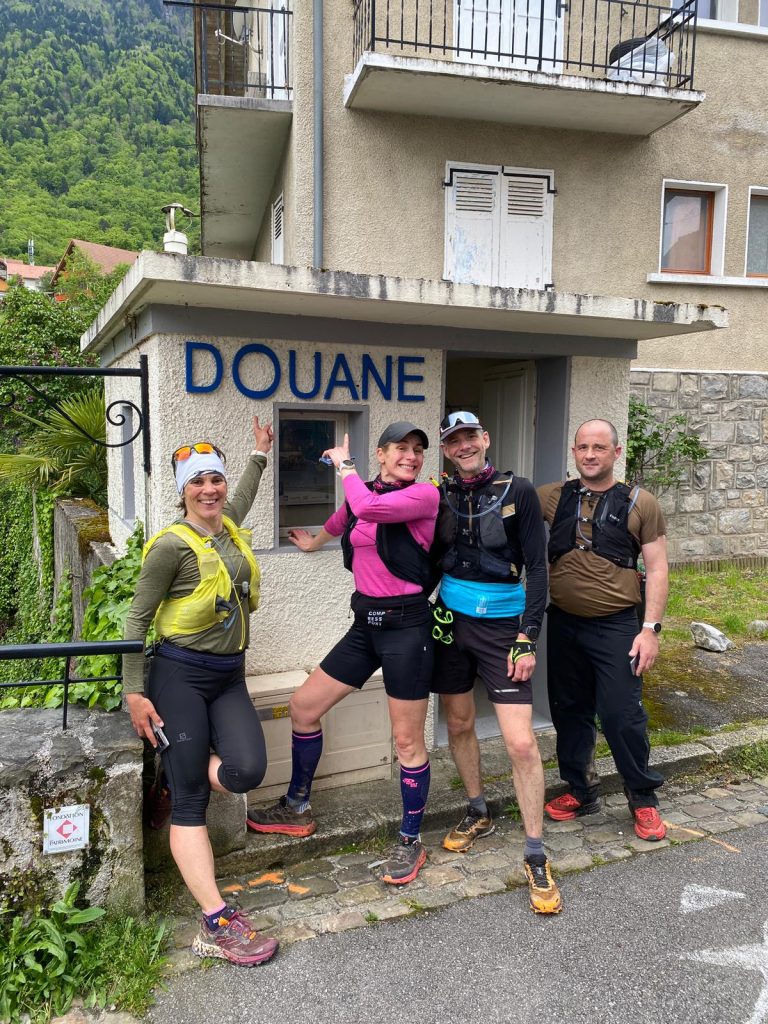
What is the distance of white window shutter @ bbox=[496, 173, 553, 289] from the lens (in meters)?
9.50

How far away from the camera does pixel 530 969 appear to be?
9.55ft

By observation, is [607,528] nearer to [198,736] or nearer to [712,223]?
[198,736]

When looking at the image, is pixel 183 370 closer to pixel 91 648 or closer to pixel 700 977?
pixel 91 648

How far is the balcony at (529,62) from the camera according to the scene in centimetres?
845

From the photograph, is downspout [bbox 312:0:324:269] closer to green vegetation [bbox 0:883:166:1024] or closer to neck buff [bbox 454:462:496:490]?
neck buff [bbox 454:462:496:490]

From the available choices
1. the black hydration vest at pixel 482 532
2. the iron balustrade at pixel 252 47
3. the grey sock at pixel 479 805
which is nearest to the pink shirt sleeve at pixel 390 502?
the black hydration vest at pixel 482 532

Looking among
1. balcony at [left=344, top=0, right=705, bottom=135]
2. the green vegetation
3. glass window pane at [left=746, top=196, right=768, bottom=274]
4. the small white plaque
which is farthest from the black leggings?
glass window pane at [left=746, top=196, right=768, bottom=274]

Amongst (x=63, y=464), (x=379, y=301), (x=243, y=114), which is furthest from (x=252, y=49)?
(x=379, y=301)

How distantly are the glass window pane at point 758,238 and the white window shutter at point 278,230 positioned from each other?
20.6 ft

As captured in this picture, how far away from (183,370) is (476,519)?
1.66 meters

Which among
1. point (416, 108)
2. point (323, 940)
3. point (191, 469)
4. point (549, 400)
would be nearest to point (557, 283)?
point (416, 108)

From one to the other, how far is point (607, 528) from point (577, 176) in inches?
294

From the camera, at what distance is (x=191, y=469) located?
309 cm

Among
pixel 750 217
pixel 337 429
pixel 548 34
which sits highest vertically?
pixel 548 34
